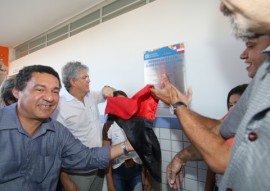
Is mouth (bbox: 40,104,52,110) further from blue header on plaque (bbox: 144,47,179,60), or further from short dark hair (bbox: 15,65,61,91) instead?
blue header on plaque (bbox: 144,47,179,60)

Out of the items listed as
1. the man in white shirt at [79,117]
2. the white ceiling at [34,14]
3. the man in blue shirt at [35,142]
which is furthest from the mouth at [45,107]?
the white ceiling at [34,14]

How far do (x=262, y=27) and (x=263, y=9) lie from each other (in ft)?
0.19

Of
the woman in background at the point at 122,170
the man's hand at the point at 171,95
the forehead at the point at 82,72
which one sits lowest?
the woman in background at the point at 122,170

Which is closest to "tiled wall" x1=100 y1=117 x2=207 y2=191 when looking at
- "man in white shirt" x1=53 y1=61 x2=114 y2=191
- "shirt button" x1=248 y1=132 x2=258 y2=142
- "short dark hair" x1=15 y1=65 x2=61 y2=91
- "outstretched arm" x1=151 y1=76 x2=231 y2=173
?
"man in white shirt" x1=53 y1=61 x2=114 y2=191

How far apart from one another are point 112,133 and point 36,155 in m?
1.03

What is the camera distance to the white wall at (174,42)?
1.83m

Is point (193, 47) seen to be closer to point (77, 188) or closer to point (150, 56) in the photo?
point (150, 56)

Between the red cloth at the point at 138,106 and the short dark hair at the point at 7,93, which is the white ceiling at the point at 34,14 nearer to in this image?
the short dark hair at the point at 7,93

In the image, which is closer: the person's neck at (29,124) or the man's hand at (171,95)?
the man's hand at (171,95)

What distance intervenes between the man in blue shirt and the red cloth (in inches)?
17.1

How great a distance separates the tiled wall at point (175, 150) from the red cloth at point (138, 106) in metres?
0.52

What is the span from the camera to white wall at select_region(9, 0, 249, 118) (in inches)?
72.0

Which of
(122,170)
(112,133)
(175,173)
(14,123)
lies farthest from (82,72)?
(175,173)

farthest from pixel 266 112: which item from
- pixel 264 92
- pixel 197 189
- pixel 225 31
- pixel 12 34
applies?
pixel 12 34
